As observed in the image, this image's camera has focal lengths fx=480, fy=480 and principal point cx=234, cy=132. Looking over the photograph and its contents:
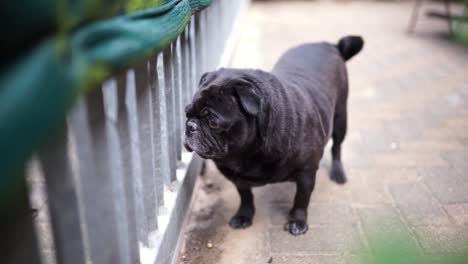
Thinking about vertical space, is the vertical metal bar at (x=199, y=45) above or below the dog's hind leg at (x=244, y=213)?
above

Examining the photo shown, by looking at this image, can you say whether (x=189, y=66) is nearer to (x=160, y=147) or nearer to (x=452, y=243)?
(x=160, y=147)

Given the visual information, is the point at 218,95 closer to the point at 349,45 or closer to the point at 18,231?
the point at 18,231

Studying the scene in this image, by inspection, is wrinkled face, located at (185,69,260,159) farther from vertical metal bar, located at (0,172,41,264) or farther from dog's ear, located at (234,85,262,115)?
vertical metal bar, located at (0,172,41,264)

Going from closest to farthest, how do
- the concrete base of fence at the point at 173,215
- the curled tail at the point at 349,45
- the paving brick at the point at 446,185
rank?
the concrete base of fence at the point at 173,215, the paving brick at the point at 446,185, the curled tail at the point at 349,45

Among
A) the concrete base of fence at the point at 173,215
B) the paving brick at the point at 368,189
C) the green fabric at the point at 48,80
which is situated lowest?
the paving brick at the point at 368,189

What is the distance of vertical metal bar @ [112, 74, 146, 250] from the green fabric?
328 mm

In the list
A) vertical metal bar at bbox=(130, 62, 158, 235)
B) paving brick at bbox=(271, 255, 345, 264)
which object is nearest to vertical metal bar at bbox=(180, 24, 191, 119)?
vertical metal bar at bbox=(130, 62, 158, 235)

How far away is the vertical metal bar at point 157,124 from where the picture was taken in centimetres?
203

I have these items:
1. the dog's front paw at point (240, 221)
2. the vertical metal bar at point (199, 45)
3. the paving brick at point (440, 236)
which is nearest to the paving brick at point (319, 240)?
the dog's front paw at point (240, 221)

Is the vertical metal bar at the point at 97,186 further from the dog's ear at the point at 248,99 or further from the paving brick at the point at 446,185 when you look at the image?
the paving brick at the point at 446,185

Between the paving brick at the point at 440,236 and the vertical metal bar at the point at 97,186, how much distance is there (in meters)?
1.62

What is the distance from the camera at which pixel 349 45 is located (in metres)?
3.18

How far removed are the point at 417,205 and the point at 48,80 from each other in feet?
8.27

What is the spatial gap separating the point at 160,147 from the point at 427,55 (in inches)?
202
